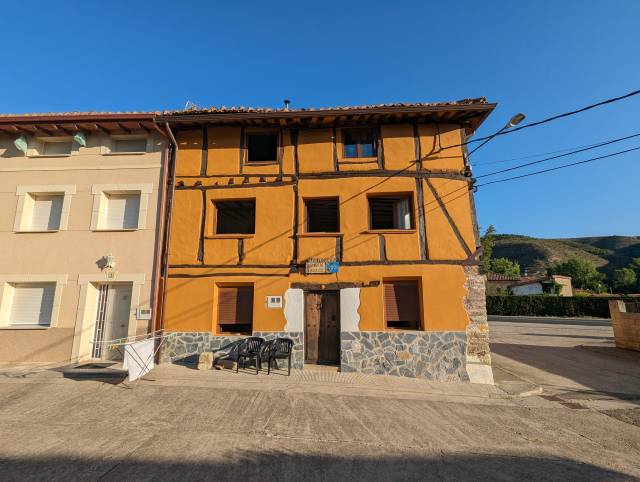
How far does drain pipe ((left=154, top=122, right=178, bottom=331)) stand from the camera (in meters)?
8.75

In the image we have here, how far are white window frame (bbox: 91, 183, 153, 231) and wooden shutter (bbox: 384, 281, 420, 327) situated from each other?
7985 millimetres

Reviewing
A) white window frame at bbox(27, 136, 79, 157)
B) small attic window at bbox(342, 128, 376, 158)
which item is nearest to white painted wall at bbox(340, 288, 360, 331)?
small attic window at bbox(342, 128, 376, 158)

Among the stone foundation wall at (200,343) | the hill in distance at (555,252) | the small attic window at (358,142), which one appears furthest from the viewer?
the hill in distance at (555,252)

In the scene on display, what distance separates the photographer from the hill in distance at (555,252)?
75.9 meters

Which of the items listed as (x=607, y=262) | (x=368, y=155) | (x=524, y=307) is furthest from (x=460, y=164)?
(x=607, y=262)

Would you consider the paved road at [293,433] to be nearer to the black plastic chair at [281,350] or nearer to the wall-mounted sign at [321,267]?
the black plastic chair at [281,350]

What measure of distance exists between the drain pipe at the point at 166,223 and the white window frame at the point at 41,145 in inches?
134

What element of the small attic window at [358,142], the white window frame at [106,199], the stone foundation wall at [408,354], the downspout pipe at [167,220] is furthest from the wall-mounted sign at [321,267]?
the white window frame at [106,199]

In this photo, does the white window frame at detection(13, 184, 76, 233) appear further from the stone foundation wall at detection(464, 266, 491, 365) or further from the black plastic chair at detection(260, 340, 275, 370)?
the stone foundation wall at detection(464, 266, 491, 365)

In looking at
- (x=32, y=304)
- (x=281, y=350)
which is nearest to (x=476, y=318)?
(x=281, y=350)

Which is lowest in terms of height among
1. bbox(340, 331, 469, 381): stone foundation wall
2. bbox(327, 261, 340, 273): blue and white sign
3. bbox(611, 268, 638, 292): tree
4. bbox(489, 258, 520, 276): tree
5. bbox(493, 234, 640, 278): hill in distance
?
bbox(340, 331, 469, 381): stone foundation wall

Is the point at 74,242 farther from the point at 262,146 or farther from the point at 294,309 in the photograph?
the point at 294,309

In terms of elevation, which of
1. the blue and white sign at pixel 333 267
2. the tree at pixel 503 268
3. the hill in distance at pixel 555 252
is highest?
the hill in distance at pixel 555 252

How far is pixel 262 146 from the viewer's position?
1004 cm
